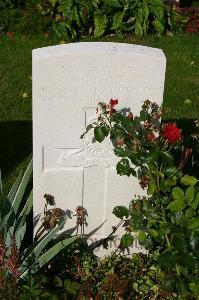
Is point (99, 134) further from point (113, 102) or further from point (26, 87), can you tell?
point (26, 87)

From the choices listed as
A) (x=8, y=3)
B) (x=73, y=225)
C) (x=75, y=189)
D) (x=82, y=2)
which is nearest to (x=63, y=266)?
(x=73, y=225)

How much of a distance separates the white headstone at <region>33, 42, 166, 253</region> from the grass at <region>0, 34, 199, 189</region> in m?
1.20

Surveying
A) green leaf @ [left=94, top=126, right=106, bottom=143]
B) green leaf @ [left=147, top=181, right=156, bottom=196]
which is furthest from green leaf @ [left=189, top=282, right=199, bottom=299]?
green leaf @ [left=94, top=126, right=106, bottom=143]

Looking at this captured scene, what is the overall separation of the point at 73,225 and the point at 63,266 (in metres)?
0.25

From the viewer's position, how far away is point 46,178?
3.28 m

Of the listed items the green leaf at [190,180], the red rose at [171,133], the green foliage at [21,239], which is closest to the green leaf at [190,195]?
the green leaf at [190,180]

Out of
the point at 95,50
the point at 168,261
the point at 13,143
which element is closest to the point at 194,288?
the point at 168,261

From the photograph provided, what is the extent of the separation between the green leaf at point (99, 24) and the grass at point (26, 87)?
12 centimetres

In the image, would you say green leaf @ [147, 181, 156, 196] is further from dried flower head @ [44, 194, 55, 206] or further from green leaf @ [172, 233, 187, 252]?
dried flower head @ [44, 194, 55, 206]

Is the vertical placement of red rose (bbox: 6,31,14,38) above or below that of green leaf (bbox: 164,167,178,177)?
above

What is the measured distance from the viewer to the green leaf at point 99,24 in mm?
7207

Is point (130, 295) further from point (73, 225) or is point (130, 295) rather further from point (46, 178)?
point (46, 178)

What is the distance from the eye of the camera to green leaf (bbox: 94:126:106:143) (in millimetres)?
2971

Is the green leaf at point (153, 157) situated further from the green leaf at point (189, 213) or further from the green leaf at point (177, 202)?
the green leaf at point (189, 213)
